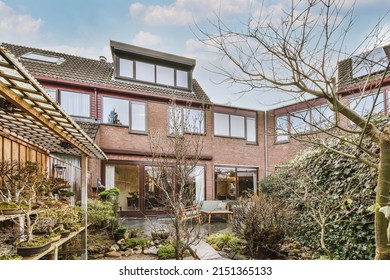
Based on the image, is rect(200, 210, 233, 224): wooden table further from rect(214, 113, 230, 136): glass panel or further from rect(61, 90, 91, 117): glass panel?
rect(61, 90, 91, 117): glass panel

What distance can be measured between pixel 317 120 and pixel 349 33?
83 cm

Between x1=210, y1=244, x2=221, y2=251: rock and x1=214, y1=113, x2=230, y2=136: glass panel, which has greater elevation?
x1=214, y1=113, x2=230, y2=136: glass panel

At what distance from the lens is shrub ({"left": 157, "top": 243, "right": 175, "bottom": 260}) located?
119 inches

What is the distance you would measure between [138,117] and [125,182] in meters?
1.20

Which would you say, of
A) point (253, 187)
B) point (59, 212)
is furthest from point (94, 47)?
point (253, 187)

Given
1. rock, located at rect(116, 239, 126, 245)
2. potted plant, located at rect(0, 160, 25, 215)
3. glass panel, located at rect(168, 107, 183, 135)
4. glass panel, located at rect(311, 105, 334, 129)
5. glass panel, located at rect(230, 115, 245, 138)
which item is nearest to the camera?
potted plant, located at rect(0, 160, 25, 215)

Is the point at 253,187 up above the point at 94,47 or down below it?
below

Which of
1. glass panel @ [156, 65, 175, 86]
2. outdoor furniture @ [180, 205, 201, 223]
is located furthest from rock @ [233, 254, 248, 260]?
glass panel @ [156, 65, 175, 86]

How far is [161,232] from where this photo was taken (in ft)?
11.8

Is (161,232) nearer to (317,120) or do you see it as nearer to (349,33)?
(317,120)

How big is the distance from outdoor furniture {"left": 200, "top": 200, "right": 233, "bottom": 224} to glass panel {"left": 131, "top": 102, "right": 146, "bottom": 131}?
1.77 meters

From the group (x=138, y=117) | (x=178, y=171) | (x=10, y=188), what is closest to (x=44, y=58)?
(x=138, y=117)

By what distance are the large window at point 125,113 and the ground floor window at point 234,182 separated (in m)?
1.61

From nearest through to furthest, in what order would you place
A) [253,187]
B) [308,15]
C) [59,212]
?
1. [308,15]
2. [59,212]
3. [253,187]
